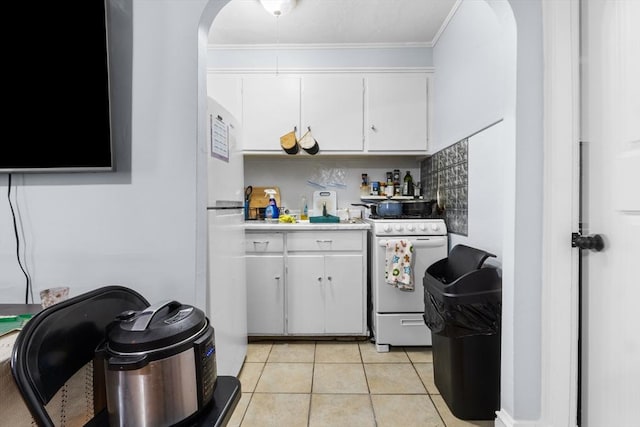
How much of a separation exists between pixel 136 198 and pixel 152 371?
0.70 metres

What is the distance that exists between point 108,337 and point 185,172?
0.62 metres

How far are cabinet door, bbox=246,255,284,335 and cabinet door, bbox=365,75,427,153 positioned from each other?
1.37m

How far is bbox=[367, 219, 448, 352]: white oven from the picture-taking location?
2381 mm

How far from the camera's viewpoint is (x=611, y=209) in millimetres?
1141

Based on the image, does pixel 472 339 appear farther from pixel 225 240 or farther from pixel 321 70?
pixel 321 70

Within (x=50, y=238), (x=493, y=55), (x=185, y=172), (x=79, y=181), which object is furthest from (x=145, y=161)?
(x=493, y=55)

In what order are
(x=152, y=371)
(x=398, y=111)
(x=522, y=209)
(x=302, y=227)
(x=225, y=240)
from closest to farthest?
(x=152, y=371)
(x=522, y=209)
(x=225, y=240)
(x=302, y=227)
(x=398, y=111)

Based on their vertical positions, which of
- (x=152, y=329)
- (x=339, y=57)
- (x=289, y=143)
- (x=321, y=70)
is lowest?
A: (x=152, y=329)

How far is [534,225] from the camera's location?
1.33 metres

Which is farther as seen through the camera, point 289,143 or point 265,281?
point 289,143

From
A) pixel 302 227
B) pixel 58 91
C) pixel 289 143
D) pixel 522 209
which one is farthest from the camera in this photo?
pixel 289 143

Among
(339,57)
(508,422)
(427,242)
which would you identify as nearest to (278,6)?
(339,57)

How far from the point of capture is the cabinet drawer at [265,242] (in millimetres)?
2527

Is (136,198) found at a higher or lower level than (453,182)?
lower
